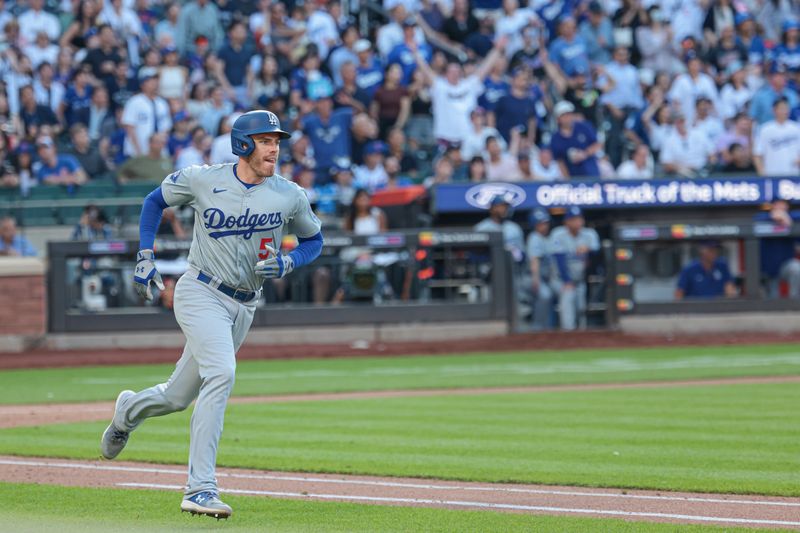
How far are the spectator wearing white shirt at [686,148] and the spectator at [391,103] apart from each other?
448cm

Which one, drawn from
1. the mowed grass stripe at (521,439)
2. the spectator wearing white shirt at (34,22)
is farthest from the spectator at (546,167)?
the spectator wearing white shirt at (34,22)

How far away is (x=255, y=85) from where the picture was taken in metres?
22.2

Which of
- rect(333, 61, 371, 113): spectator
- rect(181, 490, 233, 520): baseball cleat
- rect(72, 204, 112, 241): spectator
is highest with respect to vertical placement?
rect(333, 61, 371, 113): spectator

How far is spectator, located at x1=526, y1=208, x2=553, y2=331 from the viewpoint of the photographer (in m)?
19.9

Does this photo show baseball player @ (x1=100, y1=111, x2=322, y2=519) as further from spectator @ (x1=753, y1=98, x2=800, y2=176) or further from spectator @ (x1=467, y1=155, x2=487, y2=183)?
spectator @ (x1=753, y1=98, x2=800, y2=176)

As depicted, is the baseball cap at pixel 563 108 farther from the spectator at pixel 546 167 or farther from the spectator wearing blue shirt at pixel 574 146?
the spectator at pixel 546 167

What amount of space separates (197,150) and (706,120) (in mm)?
8729

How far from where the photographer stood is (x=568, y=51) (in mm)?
23828

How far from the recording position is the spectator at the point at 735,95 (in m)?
23.7

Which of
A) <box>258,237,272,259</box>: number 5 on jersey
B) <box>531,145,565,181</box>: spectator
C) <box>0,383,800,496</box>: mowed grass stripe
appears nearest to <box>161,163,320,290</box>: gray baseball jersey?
<box>258,237,272,259</box>: number 5 on jersey

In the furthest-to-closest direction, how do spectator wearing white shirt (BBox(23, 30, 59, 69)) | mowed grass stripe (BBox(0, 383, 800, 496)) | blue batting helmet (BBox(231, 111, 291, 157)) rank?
1. spectator wearing white shirt (BBox(23, 30, 59, 69))
2. mowed grass stripe (BBox(0, 383, 800, 496))
3. blue batting helmet (BBox(231, 111, 291, 157))

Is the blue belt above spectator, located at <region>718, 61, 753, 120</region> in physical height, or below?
below

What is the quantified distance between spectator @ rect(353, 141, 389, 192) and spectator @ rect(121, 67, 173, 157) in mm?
3191

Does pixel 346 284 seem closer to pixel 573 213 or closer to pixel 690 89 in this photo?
pixel 573 213
